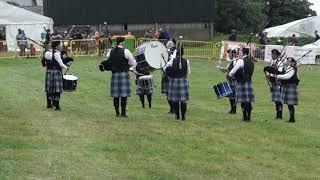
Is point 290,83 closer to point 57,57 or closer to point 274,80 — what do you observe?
point 274,80

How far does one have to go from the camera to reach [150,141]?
10969 millimetres

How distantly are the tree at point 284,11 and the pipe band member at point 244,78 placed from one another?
206ft

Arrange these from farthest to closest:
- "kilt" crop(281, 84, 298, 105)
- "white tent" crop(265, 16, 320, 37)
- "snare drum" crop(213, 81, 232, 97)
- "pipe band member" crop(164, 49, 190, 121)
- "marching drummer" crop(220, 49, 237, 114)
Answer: "white tent" crop(265, 16, 320, 37), "snare drum" crop(213, 81, 232, 97), "marching drummer" crop(220, 49, 237, 114), "kilt" crop(281, 84, 298, 105), "pipe band member" crop(164, 49, 190, 121)

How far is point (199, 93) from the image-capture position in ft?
65.5

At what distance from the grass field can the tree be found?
192ft

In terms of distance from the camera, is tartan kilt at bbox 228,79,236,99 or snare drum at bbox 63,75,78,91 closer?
snare drum at bbox 63,75,78,91

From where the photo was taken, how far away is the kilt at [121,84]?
13.5m

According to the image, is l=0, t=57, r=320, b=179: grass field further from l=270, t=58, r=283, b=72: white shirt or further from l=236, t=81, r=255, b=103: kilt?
l=270, t=58, r=283, b=72: white shirt

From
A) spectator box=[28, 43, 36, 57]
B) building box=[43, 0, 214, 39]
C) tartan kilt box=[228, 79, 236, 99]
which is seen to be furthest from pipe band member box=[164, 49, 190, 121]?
building box=[43, 0, 214, 39]

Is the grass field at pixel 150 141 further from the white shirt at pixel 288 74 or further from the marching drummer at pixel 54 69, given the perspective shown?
the white shirt at pixel 288 74

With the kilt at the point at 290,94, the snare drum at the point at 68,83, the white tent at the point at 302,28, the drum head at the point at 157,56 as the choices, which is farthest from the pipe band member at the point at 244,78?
the white tent at the point at 302,28

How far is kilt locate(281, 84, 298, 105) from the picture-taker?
13.9 metres

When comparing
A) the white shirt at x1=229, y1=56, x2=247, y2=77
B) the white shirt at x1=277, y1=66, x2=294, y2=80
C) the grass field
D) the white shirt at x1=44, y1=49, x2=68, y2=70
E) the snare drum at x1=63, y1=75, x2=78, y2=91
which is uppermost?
the white shirt at x1=44, y1=49, x2=68, y2=70

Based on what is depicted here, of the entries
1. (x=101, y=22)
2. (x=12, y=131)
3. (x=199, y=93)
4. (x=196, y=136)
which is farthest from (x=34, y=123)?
(x=101, y=22)
